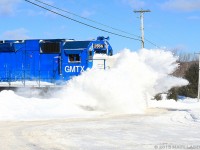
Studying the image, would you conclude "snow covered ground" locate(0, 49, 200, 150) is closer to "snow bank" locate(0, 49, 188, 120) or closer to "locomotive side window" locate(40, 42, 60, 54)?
"snow bank" locate(0, 49, 188, 120)

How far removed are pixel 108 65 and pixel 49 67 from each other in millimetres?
3718

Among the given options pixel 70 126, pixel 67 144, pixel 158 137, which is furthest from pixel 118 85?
pixel 67 144

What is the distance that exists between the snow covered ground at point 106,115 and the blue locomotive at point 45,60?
3.89ft

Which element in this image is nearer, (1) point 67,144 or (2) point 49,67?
(1) point 67,144

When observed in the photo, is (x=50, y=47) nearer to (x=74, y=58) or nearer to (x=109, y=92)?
(x=74, y=58)

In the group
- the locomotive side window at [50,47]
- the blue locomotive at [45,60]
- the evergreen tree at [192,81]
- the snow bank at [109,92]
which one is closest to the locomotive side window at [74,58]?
the blue locomotive at [45,60]

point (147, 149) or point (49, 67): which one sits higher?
point (49, 67)

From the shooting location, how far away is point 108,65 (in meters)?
23.7

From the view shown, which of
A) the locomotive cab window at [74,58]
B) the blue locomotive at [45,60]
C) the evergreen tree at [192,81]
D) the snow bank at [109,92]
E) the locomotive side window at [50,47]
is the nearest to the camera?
the snow bank at [109,92]

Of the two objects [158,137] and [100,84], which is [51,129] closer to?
[158,137]

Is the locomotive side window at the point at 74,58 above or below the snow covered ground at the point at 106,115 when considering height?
above

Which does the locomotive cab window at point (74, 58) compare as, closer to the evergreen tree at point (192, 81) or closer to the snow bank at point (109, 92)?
the snow bank at point (109, 92)

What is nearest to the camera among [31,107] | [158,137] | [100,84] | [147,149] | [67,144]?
[147,149]

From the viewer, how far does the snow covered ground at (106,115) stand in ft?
33.7
